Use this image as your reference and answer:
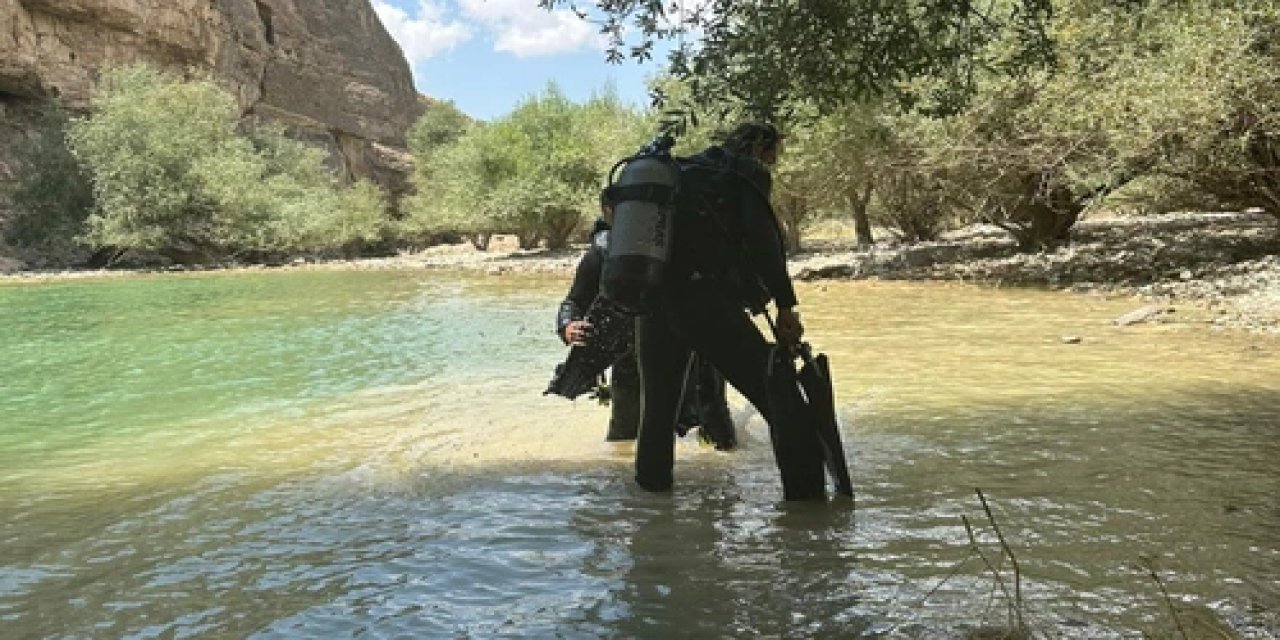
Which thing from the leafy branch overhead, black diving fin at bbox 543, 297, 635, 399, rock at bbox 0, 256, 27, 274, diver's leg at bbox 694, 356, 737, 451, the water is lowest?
the water

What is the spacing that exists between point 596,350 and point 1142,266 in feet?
55.9

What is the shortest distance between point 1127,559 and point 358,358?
10.4m

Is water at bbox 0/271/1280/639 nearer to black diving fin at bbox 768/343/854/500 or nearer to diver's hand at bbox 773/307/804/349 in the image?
black diving fin at bbox 768/343/854/500

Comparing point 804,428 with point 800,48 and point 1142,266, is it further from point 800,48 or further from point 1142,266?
point 1142,266

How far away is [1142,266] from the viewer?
754 inches

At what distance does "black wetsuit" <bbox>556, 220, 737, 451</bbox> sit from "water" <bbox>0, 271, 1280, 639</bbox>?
210mm

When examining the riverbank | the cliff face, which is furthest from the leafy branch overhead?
the cliff face

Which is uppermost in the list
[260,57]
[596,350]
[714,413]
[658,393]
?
[260,57]

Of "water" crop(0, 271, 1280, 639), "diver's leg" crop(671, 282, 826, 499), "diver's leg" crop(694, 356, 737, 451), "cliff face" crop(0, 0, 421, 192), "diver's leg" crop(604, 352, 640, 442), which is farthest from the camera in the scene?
"cliff face" crop(0, 0, 421, 192)

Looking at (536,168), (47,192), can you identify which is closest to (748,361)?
(536,168)

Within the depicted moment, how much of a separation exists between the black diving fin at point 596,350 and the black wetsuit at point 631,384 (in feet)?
0.26

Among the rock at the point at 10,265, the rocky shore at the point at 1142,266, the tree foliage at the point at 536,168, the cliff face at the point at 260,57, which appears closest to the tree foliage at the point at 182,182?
the cliff face at the point at 260,57

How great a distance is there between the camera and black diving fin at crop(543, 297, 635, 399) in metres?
6.02

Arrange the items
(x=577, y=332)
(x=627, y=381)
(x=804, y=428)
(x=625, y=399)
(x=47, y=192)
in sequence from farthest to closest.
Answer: (x=47, y=192), (x=625, y=399), (x=627, y=381), (x=577, y=332), (x=804, y=428)
